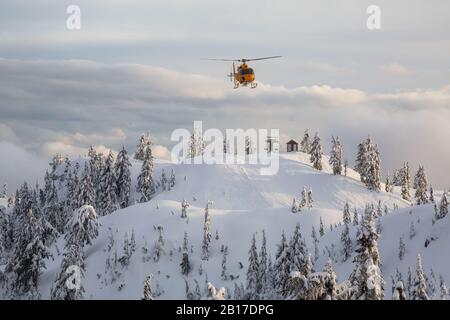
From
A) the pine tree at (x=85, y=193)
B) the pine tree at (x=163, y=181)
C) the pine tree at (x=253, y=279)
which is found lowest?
the pine tree at (x=253, y=279)

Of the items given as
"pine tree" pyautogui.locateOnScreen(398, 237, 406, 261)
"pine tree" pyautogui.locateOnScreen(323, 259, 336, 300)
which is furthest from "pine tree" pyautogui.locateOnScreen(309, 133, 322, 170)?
"pine tree" pyautogui.locateOnScreen(323, 259, 336, 300)

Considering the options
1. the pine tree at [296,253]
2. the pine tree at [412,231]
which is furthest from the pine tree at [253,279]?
the pine tree at [412,231]

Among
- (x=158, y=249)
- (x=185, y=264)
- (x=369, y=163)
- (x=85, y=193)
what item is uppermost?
(x=369, y=163)

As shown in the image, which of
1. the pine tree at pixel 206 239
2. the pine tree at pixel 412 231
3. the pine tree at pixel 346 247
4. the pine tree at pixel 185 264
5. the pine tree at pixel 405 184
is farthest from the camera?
the pine tree at pixel 405 184

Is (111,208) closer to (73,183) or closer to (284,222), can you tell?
(73,183)

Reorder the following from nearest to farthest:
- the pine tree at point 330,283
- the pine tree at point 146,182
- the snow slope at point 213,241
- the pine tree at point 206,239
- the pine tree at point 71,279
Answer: the pine tree at point 330,283 < the snow slope at point 213,241 < the pine tree at point 71,279 < the pine tree at point 206,239 < the pine tree at point 146,182

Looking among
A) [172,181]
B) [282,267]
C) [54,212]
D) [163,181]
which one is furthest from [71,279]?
[163,181]

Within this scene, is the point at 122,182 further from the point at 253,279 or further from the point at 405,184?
the point at 253,279

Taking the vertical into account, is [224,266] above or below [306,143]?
below

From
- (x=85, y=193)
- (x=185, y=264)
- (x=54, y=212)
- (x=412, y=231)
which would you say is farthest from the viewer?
(x=54, y=212)

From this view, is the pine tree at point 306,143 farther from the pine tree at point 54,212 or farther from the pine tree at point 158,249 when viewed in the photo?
the pine tree at point 158,249

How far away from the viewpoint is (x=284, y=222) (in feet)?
174

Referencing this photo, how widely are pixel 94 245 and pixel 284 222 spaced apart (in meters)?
15.9
